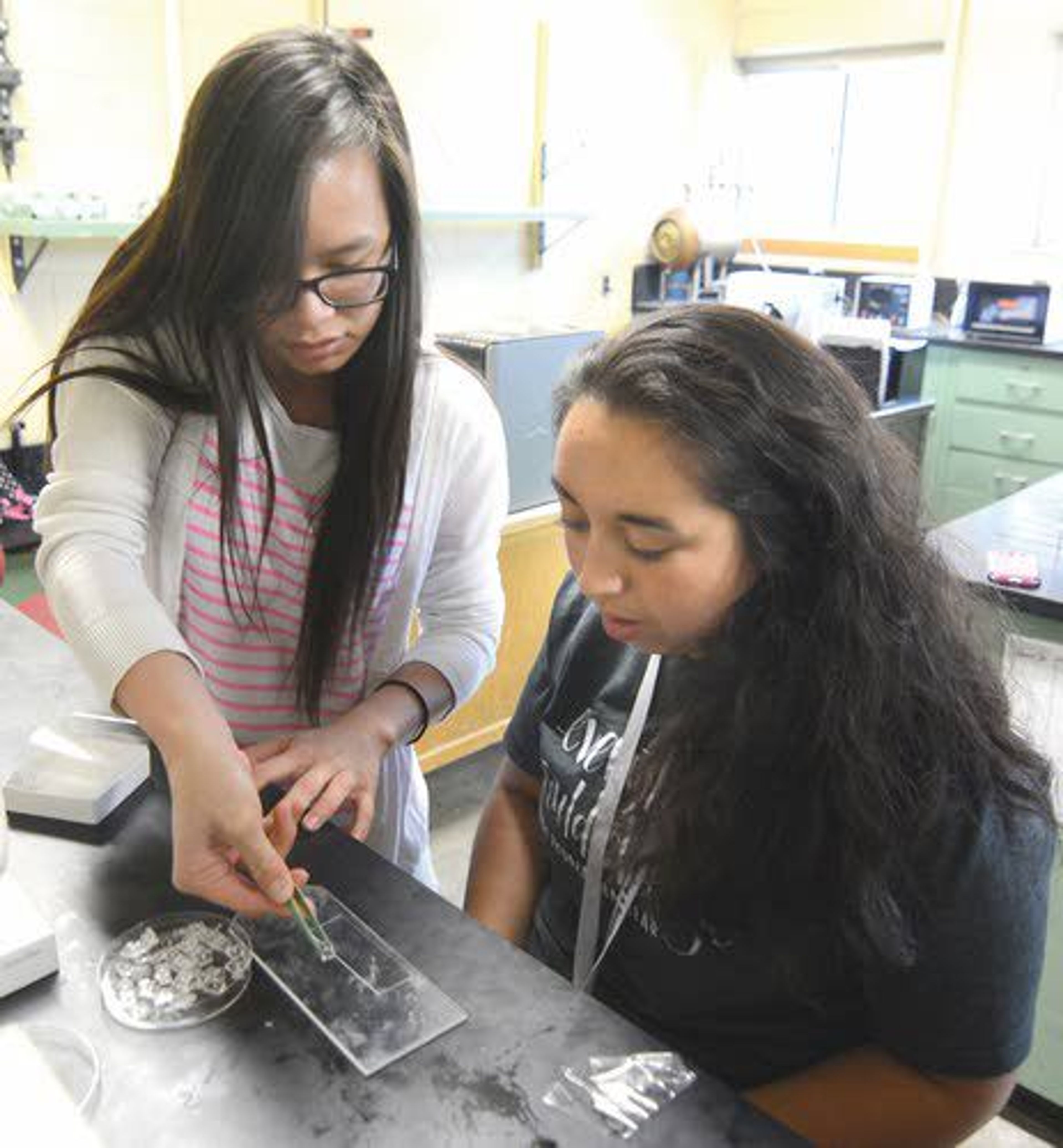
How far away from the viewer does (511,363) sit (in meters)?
2.40

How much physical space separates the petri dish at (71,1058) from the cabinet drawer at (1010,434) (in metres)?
3.83

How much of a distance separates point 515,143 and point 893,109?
172 centimetres

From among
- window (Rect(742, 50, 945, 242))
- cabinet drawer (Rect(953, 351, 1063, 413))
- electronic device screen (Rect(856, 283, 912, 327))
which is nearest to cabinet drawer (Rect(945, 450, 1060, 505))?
cabinet drawer (Rect(953, 351, 1063, 413))

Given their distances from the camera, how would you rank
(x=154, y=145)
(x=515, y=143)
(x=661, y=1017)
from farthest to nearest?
(x=515, y=143), (x=154, y=145), (x=661, y=1017)

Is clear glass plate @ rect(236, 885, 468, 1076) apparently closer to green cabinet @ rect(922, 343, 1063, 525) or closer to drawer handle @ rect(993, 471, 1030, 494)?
green cabinet @ rect(922, 343, 1063, 525)

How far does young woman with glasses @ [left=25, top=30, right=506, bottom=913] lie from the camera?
838mm

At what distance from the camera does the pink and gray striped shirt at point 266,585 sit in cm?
101

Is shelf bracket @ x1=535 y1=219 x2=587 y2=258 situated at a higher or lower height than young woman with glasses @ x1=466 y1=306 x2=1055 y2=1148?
higher

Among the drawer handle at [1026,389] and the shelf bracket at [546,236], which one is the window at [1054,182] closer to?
the drawer handle at [1026,389]

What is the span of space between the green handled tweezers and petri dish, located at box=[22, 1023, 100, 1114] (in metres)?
0.15

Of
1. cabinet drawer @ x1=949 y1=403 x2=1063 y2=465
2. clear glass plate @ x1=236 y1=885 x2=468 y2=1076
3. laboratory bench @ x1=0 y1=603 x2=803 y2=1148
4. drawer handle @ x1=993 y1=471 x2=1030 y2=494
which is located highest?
clear glass plate @ x1=236 y1=885 x2=468 y2=1076

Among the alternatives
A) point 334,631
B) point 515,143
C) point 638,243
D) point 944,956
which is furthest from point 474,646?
point 638,243

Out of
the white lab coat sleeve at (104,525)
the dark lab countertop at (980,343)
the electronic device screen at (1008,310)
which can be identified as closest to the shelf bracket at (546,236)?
the dark lab countertop at (980,343)

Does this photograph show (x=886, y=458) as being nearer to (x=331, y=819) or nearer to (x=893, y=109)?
(x=331, y=819)
